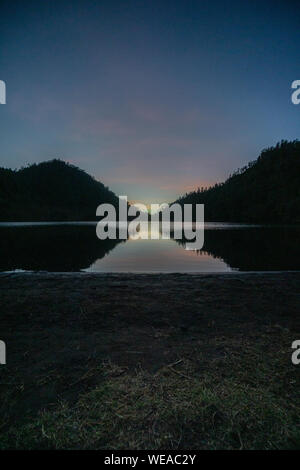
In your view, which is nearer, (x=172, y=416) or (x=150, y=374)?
(x=172, y=416)

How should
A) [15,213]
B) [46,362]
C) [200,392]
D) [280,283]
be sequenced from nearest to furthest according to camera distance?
[200,392]
[46,362]
[280,283]
[15,213]

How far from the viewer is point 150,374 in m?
4.05

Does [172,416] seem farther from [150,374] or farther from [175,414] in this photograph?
[150,374]

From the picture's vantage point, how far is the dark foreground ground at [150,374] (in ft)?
9.50

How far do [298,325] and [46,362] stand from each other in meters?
6.16

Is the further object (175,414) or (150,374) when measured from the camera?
(150,374)

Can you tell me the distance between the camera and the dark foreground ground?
2895 millimetres

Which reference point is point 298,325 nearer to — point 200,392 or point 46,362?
point 200,392

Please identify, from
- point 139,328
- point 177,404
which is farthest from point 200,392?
point 139,328

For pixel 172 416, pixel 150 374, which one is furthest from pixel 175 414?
pixel 150 374
